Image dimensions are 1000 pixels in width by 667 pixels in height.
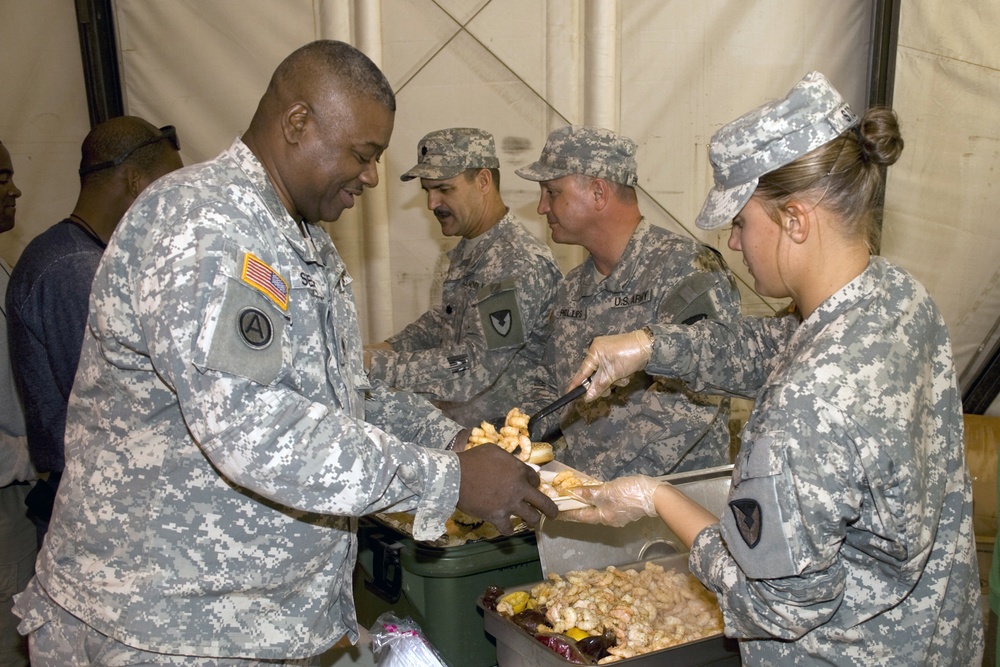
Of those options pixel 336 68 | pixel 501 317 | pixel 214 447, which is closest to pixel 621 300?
pixel 501 317

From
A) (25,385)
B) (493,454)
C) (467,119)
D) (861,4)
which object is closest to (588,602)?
(493,454)

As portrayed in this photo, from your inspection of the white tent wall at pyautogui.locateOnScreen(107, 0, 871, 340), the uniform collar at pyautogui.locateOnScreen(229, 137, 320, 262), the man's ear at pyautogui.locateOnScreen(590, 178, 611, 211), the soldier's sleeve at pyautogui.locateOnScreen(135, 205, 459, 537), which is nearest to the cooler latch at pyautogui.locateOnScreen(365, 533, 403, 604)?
the soldier's sleeve at pyautogui.locateOnScreen(135, 205, 459, 537)

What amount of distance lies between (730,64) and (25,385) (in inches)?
113

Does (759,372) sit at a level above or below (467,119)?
below

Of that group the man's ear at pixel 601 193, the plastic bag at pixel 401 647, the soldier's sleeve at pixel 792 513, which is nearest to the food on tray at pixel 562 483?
the plastic bag at pixel 401 647

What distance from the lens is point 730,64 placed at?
358 cm

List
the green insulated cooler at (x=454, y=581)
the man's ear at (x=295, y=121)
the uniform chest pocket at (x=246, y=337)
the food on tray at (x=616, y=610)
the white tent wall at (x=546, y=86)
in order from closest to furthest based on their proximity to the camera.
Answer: the uniform chest pocket at (x=246, y=337)
the man's ear at (x=295, y=121)
the food on tray at (x=616, y=610)
the green insulated cooler at (x=454, y=581)
the white tent wall at (x=546, y=86)

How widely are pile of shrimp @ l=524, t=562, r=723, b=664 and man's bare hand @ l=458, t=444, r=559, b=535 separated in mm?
286

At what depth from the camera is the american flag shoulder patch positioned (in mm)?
1206

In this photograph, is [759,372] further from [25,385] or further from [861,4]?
[861,4]

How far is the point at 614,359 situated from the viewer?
2031 millimetres

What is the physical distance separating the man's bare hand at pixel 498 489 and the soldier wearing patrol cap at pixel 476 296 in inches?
51.1

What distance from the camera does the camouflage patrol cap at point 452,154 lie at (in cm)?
304

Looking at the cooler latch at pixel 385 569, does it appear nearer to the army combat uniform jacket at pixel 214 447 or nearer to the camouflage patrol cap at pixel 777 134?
the army combat uniform jacket at pixel 214 447
